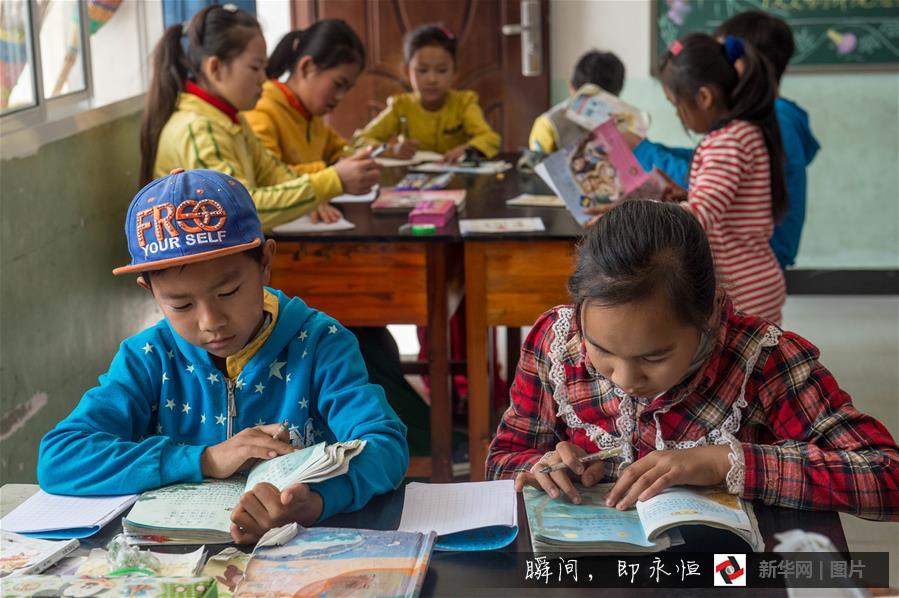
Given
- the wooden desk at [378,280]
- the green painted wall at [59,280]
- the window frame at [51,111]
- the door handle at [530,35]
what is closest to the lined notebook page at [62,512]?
the green painted wall at [59,280]

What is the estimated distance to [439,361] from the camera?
291 centimetres

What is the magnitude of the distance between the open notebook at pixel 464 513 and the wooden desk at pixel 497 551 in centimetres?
1

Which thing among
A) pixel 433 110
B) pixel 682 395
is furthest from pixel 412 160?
pixel 682 395

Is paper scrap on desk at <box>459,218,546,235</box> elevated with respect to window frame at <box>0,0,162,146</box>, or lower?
lower

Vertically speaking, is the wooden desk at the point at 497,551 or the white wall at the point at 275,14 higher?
the white wall at the point at 275,14

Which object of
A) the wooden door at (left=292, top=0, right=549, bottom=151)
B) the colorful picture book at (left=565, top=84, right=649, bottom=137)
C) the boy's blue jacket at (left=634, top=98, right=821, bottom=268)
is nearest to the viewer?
the boy's blue jacket at (left=634, top=98, right=821, bottom=268)

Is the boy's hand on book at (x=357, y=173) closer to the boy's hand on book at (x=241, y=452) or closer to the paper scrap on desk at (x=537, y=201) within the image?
the paper scrap on desk at (x=537, y=201)

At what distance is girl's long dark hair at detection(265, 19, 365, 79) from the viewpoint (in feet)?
11.7

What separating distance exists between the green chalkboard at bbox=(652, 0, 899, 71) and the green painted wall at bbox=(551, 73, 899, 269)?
0.08 m

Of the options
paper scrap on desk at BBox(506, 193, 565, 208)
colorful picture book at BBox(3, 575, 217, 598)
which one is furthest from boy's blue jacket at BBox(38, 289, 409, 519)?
paper scrap on desk at BBox(506, 193, 565, 208)

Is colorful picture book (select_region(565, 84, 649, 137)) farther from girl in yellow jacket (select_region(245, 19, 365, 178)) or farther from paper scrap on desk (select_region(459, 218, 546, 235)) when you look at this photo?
girl in yellow jacket (select_region(245, 19, 365, 178))

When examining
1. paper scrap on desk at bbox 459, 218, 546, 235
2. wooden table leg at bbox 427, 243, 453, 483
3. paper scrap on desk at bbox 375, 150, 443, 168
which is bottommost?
wooden table leg at bbox 427, 243, 453, 483

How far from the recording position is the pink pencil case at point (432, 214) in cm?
A: 284

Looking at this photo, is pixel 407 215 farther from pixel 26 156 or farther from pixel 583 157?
pixel 26 156
